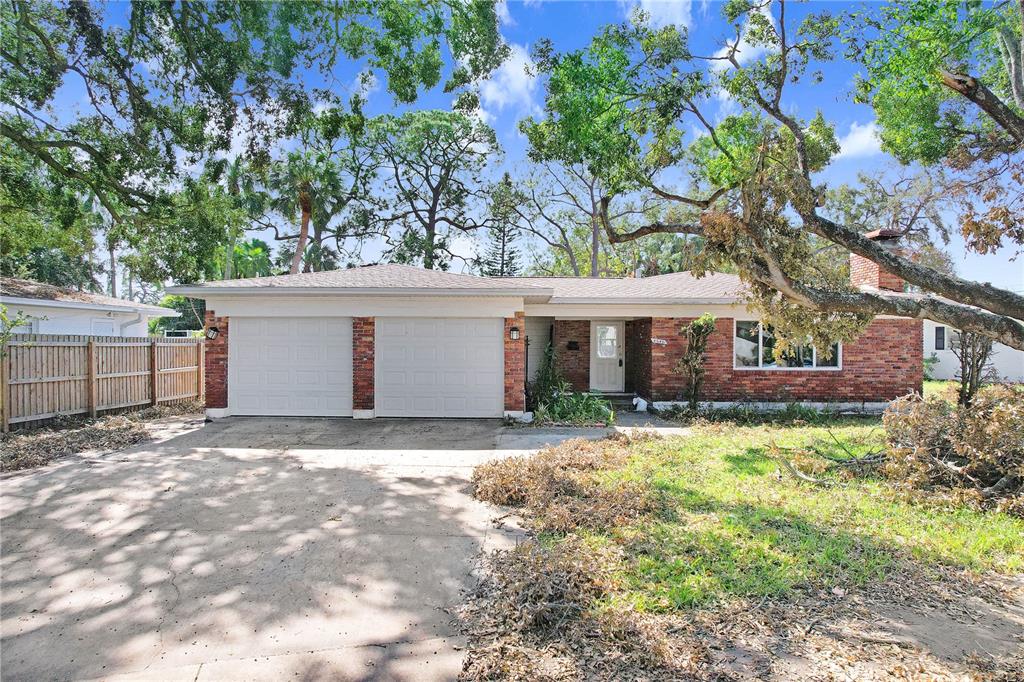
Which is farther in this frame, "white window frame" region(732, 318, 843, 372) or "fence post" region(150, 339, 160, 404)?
"fence post" region(150, 339, 160, 404)

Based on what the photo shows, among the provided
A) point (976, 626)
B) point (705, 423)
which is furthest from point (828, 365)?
point (976, 626)

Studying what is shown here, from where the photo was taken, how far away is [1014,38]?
8.52 m

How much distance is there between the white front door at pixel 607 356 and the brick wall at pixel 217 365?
921cm

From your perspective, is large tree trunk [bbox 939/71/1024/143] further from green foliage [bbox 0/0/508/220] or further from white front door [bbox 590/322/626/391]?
white front door [bbox 590/322/626/391]

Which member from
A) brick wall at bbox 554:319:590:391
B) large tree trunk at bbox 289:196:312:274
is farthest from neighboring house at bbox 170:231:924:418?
large tree trunk at bbox 289:196:312:274

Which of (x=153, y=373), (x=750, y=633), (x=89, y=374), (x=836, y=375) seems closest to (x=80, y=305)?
(x=153, y=373)

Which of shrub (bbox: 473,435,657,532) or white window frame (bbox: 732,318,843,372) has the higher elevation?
white window frame (bbox: 732,318,843,372)

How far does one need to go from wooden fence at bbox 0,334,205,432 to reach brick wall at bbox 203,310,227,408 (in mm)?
2210

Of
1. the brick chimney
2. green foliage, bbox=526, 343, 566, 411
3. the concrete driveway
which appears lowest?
the concrete driveway

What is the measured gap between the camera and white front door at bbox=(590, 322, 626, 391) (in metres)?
15.0

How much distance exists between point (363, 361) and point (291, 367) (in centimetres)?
155

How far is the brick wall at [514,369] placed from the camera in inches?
434

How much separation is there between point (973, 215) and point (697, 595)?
5.71 meters

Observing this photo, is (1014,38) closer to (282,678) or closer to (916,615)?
(916,615)
